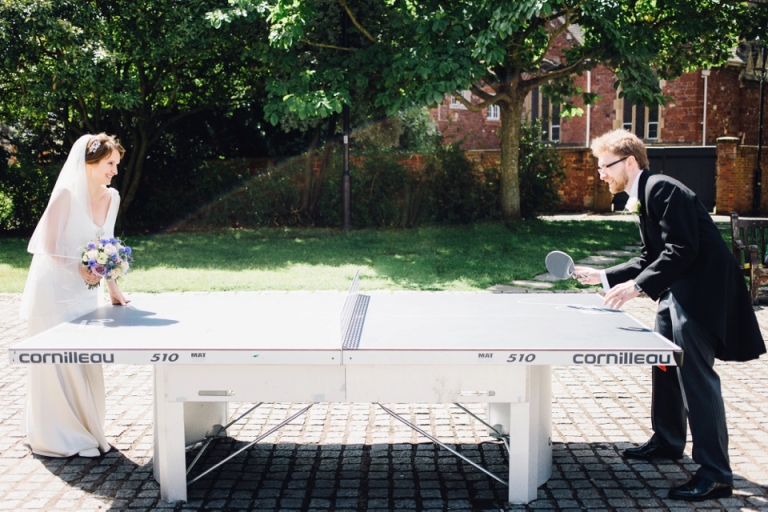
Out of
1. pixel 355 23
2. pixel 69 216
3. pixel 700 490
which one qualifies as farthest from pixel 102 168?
pixel 355 23

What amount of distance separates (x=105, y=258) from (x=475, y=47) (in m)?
11.1

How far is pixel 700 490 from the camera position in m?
4.66

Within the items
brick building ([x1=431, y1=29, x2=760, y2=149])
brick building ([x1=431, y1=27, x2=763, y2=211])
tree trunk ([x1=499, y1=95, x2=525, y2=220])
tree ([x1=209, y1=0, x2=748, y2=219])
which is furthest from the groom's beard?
brick building ([x1=431, y1=29, x2=760, y2=149])

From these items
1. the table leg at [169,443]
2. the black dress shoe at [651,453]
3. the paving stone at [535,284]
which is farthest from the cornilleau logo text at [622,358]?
the paving stone at [535,284]

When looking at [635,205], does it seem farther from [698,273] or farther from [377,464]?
[377,464]

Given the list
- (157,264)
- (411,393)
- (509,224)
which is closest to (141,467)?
(411,393)

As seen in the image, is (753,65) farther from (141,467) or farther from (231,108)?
(141,467)

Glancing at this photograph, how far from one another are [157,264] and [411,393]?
34.6 ft

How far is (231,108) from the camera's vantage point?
2108 cm

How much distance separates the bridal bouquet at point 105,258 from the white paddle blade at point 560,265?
274cm

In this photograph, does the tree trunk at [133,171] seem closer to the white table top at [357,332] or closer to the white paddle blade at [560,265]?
the white table top at [357,332]

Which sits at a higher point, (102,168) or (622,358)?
(102,168)

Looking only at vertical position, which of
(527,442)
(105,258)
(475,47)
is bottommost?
(527,442)

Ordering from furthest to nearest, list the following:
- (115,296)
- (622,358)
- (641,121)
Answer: (641,121) → (115,296) → (622,358)
